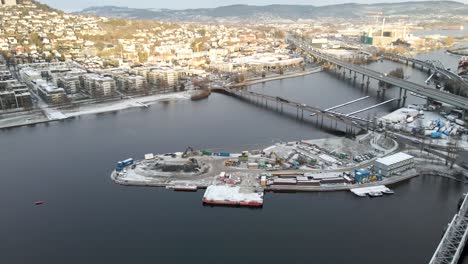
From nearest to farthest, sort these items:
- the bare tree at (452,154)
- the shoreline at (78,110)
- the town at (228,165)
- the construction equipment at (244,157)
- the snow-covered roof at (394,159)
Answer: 1. the town at (228,165)
2. the snow-covered roof at (394,159)
3. the bare tree at (452,154)
4. the construction equipment at (244,157)
5. the shoreline at (78,110)

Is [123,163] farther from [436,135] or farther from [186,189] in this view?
[436,135]

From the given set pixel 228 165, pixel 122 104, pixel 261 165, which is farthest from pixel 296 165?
pixel 122 104

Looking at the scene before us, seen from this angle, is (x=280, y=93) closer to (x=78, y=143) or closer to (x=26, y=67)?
(x=78, y=143)

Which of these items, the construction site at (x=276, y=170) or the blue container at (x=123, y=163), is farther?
the blue container at (x=123, y=163)

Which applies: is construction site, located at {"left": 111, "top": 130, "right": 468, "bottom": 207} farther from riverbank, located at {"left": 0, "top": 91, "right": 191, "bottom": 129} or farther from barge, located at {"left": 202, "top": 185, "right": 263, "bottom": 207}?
riverbank, located at {"left": 0, "top": 91, "right": 191, "bottom": 129}

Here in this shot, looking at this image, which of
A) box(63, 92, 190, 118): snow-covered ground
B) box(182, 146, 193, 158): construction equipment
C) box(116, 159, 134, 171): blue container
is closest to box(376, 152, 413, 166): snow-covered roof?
box(182, 146, 193, 158): construction equipment

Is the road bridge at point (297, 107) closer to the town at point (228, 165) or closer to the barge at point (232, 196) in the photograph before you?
the town at point (228, 165)

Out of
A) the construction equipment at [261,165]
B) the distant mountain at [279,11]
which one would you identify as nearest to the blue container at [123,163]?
the construction equipment at [261,165]
